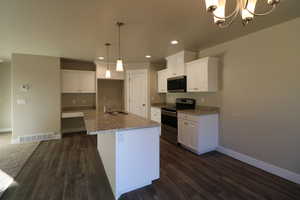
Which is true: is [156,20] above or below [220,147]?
above

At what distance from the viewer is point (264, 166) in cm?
263

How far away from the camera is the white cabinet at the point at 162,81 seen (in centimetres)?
468

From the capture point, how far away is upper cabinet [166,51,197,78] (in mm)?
3895

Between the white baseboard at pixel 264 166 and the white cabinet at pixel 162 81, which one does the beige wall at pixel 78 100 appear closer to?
the white cabinet at pixel 162 81

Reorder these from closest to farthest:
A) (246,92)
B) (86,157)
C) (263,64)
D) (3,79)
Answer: (263,64), (246,92), (86,157), (3,79)

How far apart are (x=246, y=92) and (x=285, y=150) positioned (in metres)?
1.16

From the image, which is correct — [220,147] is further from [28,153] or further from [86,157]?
[28,153]

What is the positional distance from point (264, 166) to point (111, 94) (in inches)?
196

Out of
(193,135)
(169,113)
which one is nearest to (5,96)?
(169,113)

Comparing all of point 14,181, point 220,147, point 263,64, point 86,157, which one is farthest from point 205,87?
point 14,181

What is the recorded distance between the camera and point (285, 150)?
2.39 m

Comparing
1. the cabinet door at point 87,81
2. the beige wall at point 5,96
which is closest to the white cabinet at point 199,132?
the cabinet door at point 87,81

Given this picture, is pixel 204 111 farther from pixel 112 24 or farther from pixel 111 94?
pixel 111 94

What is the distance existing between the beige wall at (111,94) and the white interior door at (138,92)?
2.07 feet
